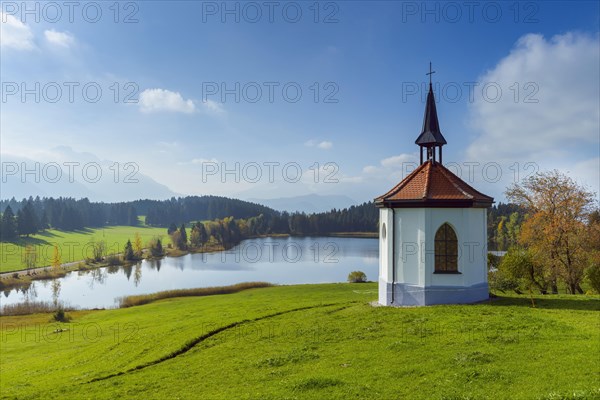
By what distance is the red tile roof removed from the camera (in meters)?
18.3

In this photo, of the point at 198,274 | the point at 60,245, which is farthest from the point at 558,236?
the point at 60,245

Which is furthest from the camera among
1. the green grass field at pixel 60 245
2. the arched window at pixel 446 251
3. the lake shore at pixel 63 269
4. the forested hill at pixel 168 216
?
the forested hill at pixel 168 216

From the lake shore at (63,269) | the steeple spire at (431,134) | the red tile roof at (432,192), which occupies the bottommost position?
the lake shore at (63,269)

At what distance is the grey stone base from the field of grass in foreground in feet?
2.85

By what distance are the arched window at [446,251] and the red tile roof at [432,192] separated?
140 centimetres

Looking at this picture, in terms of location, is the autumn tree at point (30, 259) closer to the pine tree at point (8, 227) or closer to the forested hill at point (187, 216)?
the pine tree at point (8, 227)

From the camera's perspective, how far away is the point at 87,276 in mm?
71750

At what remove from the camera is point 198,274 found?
210 ft

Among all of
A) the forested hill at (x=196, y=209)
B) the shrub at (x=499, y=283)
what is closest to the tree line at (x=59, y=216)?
the forested hill at (x=196, y=209)

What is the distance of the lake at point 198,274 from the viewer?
5212cm

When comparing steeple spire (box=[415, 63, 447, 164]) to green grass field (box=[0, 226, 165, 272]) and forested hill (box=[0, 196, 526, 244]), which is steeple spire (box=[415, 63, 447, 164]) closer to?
forested hill (box=[0, 196, 526, 244])

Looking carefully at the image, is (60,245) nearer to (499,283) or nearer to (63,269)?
(63,269)

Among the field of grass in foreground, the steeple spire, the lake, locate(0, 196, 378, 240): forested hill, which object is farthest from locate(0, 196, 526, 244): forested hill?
the field of grass in foreground

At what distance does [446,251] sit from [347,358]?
29.4 feet
